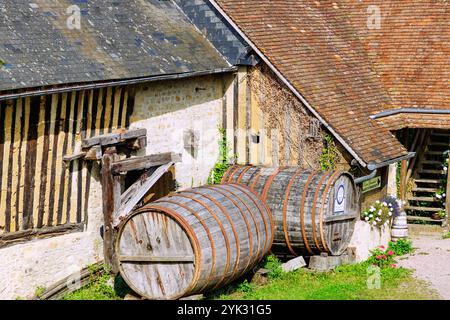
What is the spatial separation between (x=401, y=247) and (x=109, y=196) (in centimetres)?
500

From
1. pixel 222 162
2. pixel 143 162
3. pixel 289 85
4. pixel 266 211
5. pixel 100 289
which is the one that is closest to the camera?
pixel 100 289

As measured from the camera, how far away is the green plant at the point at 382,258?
44.1ft

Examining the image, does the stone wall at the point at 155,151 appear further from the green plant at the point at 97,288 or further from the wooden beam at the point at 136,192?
the wooden beam at the point at 136,192

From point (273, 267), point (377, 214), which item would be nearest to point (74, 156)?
point (273, 267)

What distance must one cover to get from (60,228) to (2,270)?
3.69 ft

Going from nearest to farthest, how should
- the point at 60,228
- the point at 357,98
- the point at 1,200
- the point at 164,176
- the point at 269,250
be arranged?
the point at 1,200
the point at 60,228
the point at 269,250
the point at 164,176
the point at 357,98

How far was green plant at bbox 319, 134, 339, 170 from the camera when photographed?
543 inches

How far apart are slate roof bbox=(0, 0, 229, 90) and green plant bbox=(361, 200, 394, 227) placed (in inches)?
128

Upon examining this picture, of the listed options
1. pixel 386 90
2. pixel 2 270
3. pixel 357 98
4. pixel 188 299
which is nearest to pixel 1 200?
pixel 2 270

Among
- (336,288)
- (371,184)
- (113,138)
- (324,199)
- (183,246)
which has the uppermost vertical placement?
(113,138)

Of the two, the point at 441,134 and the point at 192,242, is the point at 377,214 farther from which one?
the point at 192,242

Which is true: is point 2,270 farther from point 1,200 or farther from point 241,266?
point 241,266

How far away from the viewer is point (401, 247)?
14.5 m

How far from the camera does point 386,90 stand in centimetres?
1611
